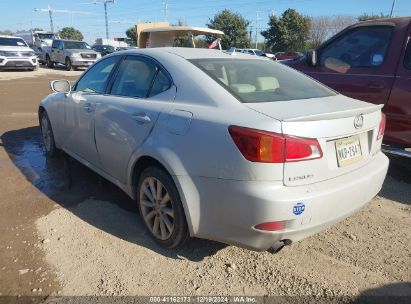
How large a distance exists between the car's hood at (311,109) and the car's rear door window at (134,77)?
110cm

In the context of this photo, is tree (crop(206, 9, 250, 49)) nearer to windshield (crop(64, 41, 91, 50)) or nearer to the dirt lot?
windshield (crop(64, 41, 91, 50))

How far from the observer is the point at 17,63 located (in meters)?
20.4

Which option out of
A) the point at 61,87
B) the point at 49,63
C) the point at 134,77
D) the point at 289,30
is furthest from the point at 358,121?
the point at 289,30

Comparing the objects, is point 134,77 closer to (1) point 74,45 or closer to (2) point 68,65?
(2) point 68,65

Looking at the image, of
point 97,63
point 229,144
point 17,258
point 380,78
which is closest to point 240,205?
point 229,144

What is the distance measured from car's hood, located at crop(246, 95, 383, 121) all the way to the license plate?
18 cm

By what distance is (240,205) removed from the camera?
2469 millimetres

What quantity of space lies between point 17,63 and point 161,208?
20.4 m

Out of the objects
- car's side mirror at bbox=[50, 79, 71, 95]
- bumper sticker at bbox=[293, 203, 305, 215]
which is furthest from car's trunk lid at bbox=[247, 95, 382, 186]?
car's side mirror at bbox=[50, 79, 71, 95]

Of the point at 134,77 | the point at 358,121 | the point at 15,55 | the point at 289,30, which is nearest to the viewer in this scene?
the point at 358,121

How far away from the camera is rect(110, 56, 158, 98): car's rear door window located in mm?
3379

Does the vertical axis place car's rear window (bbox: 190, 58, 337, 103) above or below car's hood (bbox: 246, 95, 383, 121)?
above

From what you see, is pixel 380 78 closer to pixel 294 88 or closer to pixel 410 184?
pixel 410 184

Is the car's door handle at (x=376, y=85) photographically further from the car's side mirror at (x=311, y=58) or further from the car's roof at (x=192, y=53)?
the car's roof at (x=192, y=53)
